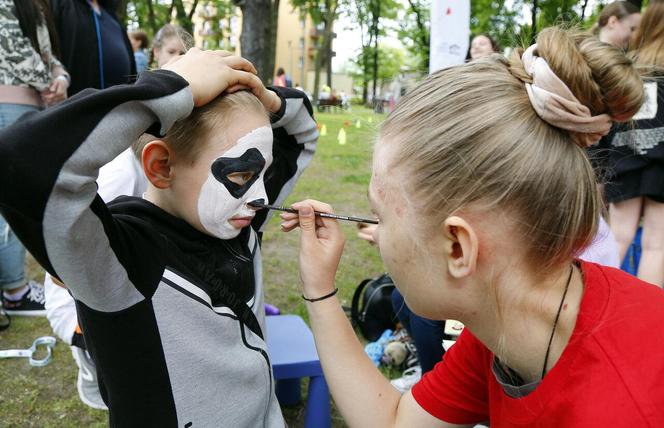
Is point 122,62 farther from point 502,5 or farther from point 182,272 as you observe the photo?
point 502,5

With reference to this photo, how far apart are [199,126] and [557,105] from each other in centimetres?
74

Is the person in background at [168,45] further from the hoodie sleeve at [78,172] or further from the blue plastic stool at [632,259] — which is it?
the blue plastic stool at [632,259]

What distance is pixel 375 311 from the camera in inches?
106

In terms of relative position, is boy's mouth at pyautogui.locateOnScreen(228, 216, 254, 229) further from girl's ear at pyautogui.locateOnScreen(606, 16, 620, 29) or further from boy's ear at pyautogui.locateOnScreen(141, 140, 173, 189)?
girl's ear at pyautogui.locateOnScreen(606, 16, 620, 29)

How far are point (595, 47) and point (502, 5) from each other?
44.1 feet

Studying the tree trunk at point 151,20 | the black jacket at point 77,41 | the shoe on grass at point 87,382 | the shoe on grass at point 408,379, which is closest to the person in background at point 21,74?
the black jacket at point 77,41

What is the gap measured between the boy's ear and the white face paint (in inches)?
3.6

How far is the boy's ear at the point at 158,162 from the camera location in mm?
1130

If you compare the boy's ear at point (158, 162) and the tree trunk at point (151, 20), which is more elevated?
the tree trunk at point (151, 20)

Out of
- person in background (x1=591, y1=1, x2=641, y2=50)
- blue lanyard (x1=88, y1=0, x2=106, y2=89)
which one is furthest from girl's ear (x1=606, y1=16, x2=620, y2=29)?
blue lanyard (x1=88, y1=0, x2=106, y2=89)

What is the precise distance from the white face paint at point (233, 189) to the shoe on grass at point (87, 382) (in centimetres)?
102

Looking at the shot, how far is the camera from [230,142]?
47.0 inches

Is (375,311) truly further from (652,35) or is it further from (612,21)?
(612,21)

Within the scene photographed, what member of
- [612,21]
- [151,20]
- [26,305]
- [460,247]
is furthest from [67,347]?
[151,20]
